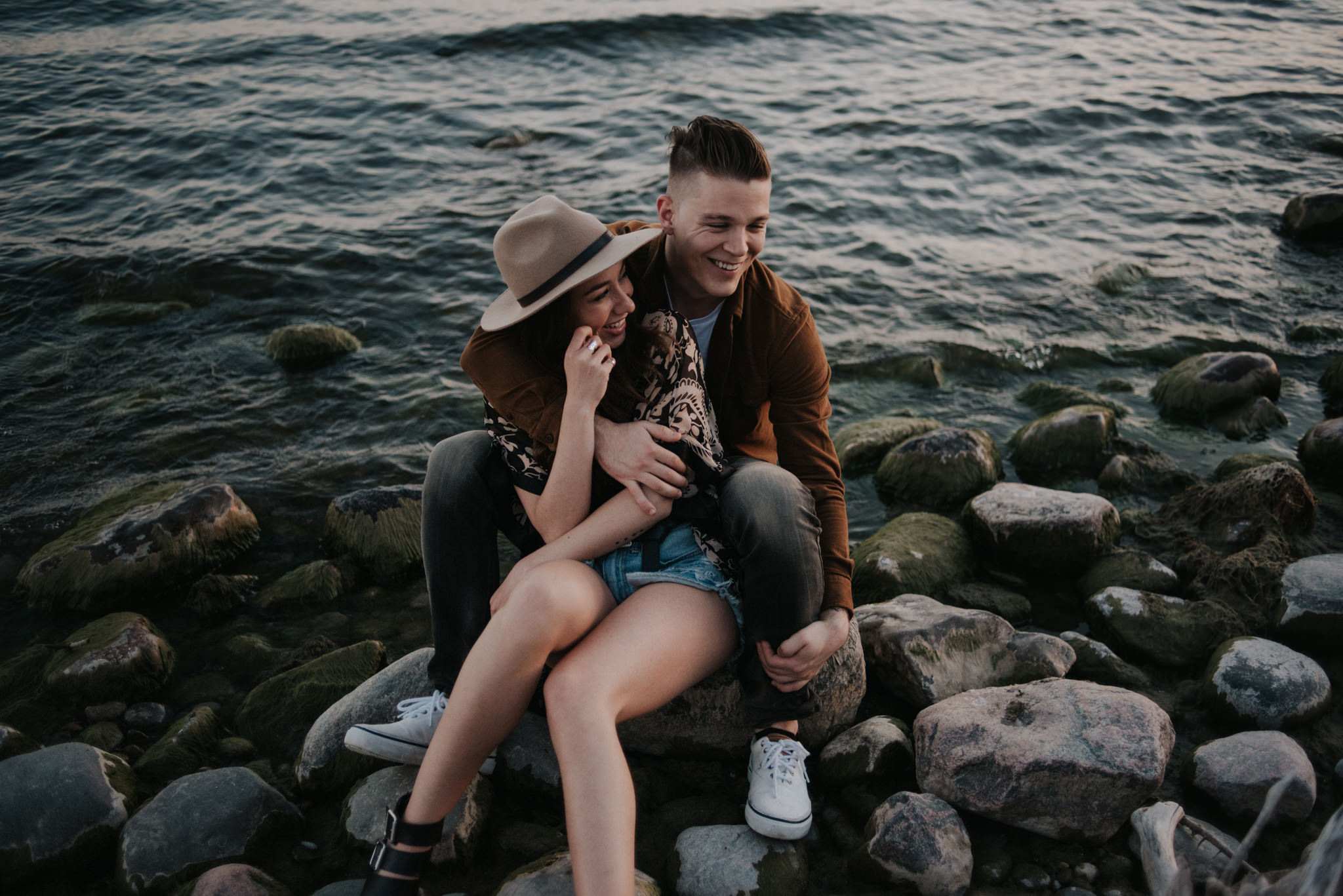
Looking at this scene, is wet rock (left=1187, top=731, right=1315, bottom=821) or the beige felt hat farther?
wet rock (left=1187, top=731, right=1315, bottom=821)

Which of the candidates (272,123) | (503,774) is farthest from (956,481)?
(272,123)

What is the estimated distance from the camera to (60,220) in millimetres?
9578

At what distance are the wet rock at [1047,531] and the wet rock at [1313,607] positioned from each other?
2.77 ft

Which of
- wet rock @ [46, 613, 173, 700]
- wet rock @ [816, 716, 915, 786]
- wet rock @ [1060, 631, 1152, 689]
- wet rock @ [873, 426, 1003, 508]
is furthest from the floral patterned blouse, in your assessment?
wet rock @ [873, 426, 1003, 508]

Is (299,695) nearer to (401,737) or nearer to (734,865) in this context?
(401,737)

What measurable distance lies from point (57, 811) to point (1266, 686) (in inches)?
180

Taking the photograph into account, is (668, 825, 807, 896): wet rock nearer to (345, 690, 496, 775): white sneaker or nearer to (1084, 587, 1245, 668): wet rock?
(345, 690, 496, 775): white sneaker

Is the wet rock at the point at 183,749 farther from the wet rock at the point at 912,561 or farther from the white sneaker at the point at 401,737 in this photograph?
the wet rock at the point at 912,561

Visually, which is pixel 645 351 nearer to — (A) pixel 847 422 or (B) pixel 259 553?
(B) pixel 259 553

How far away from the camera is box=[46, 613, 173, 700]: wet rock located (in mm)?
4070

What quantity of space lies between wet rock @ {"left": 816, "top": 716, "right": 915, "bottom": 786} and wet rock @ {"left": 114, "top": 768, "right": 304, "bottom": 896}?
2.00 m

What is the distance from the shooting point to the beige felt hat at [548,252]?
3.00 meters

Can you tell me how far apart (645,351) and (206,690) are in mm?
2708

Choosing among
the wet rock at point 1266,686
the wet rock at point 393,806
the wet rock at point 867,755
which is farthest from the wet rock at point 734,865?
the wet rock at point 1266,686
